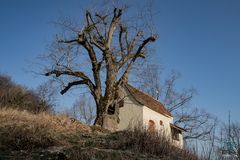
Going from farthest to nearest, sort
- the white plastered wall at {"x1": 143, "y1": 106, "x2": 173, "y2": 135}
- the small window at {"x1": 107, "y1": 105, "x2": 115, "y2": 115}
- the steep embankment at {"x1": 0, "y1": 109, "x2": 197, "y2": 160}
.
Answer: the white plastered wall at {"x1": 143, "y1": 106, "x2": 173, "y2": 135}
the small window at {"x1": 107, "y1": 105, "x2": 115, "y2": 115}
the steep embankment at {"x1": 0, "y1": 109, "x2": 197, "y2": 160}

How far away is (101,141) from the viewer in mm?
8430

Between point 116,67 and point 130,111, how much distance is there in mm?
13744

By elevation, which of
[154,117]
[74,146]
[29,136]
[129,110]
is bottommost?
[74,146]

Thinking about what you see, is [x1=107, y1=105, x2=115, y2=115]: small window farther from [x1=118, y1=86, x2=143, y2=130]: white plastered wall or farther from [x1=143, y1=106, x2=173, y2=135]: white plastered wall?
[x1=118, y1=86, x2=143, y2=130]: white plastered wall

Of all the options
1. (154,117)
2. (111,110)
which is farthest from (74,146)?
(154,117)

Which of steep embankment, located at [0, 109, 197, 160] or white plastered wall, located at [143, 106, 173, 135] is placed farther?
white plastered wall, located at [143, 106, 173, 135]

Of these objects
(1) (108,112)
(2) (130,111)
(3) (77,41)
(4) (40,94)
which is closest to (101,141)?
(1) (108,112)

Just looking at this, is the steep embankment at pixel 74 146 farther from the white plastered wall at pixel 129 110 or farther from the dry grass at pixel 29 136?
the white plastered wall at pixel 129 110

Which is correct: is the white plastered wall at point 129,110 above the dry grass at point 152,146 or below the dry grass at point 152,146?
above

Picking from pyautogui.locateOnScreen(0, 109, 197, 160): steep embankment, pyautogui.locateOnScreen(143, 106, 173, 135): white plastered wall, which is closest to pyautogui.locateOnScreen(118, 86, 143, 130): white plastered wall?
pyautogui.locateOnScreen(143, 106, 173, 135): white plastered wall

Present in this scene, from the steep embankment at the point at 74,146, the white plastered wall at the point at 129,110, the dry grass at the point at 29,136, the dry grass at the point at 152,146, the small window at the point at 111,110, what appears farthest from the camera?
the white plastered wall at the point at 129,110

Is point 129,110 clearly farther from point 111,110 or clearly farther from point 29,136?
point 29,136

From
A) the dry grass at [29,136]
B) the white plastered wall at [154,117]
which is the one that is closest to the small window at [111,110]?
the dry grass at [29,136]

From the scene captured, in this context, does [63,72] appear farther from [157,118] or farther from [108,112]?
[157,118]
